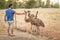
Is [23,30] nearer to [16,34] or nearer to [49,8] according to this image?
[16,34]

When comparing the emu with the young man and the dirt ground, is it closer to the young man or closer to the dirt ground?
the dirt ground

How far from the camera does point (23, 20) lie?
10.3ft

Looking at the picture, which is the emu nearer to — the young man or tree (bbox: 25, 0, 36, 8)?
tree (bbox: 25, 0, 36, 8)

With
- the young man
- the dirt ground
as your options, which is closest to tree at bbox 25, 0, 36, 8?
the dirt ground

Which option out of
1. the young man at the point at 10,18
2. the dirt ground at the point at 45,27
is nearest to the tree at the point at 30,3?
the dirt ground at the point at 45,27

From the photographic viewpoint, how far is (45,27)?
10.2ft

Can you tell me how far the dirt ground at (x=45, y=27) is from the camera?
122 inches

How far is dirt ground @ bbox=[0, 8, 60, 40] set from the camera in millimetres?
3102

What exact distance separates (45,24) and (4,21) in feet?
2.47

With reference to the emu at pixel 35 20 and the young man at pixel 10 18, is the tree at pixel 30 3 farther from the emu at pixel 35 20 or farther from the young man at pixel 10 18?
the young man at pixel 10 18

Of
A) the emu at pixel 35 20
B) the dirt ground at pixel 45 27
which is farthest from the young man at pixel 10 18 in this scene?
the emu at pixel 35 20

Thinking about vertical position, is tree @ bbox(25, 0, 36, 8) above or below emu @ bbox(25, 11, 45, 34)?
above

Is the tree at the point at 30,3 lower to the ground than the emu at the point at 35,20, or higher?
A: higher

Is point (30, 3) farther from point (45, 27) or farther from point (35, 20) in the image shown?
point (45, 27)
